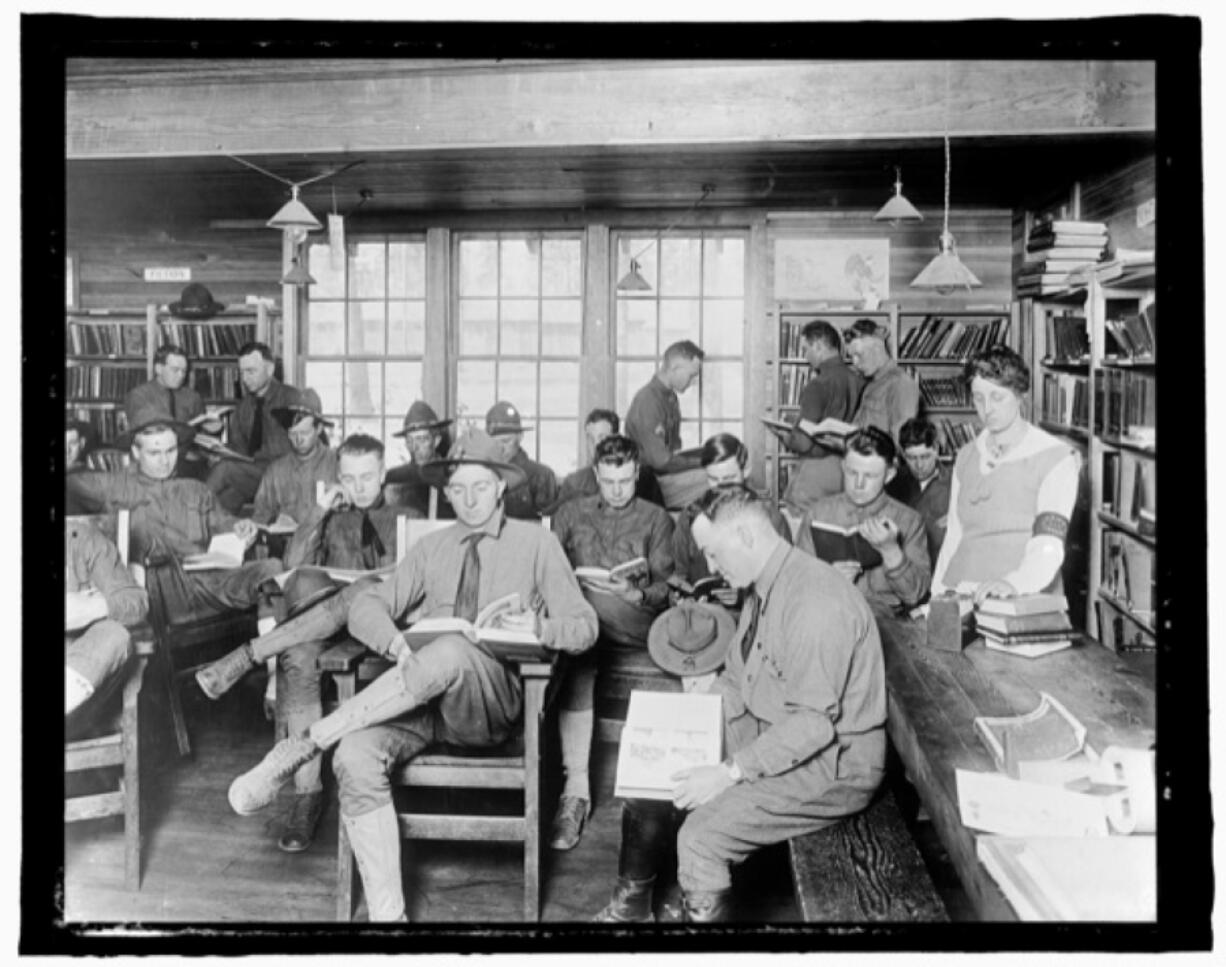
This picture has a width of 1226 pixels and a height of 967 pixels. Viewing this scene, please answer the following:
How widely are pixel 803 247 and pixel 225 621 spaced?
2.17 meters

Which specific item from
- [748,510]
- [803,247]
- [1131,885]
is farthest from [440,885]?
[803,247]

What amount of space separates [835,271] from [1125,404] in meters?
1.04

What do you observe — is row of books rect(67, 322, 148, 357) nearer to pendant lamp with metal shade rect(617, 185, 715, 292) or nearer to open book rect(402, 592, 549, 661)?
open book rect(402, 592, 549, 661)

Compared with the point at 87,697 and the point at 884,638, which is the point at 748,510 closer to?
the point at 884,638

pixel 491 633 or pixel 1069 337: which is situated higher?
pixel 1069 337

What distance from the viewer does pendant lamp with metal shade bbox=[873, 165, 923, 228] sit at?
3.35 meters

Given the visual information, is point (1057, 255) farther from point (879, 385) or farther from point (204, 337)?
point (204, 337)

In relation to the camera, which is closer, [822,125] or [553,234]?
[553,234]

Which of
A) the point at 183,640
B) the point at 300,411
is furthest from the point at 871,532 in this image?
the point at 183,640

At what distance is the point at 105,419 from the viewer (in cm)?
314

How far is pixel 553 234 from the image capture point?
3520 mm

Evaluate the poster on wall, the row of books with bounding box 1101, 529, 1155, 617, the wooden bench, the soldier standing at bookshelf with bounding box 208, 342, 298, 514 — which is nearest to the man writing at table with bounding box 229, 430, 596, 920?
the soldier standing at bookshelf with bounding box 208, 342, 298, 514

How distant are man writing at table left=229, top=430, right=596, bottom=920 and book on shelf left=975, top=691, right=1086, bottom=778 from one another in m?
1.21

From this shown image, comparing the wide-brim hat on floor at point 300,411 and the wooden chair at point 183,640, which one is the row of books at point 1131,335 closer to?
the wide-brim hat on floor at point 300,411
